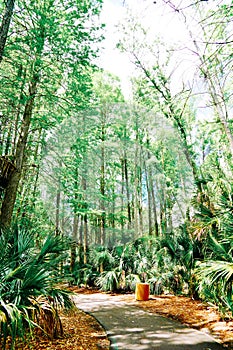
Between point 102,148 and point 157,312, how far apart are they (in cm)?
931

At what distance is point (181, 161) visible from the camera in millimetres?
18125

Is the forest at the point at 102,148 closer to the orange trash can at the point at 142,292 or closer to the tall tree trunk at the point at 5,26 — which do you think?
the tall tree trunk at the point at 5,26

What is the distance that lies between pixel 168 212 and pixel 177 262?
9.26 metres

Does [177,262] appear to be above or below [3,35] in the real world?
below

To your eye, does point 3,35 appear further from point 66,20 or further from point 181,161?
point 181,161

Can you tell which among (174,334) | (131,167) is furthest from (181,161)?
(174,334)

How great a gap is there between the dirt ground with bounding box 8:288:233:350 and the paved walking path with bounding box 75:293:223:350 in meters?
0.20

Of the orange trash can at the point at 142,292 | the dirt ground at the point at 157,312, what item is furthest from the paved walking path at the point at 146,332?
the orange trash can at the point at 142,292

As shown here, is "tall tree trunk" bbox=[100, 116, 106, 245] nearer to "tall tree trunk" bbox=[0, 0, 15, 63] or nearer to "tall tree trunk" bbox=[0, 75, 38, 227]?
"tall tree trunk" bbox=[0, 75, 38, 227]

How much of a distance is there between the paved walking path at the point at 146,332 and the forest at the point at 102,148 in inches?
32.4

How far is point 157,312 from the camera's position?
676cm

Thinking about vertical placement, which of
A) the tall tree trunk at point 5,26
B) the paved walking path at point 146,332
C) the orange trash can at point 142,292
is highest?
the tall tree trunk at point 5,26

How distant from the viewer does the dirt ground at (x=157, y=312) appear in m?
3.88

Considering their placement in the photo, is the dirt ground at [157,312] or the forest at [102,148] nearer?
the forest at [102,148]
